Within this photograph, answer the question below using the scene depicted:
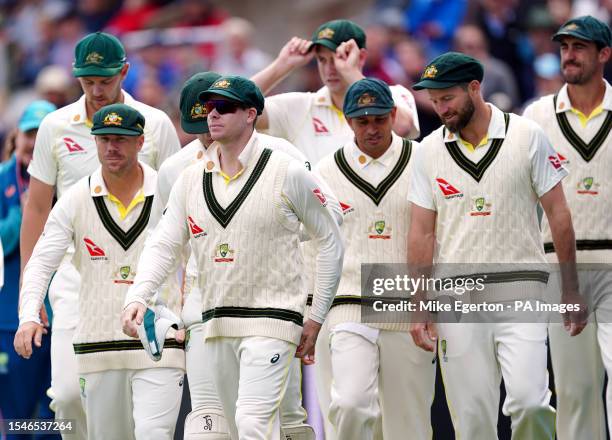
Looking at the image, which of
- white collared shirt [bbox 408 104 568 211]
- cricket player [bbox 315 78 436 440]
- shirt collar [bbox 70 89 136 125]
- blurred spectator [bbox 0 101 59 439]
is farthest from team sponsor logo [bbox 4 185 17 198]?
white collared shirt [bbox 408 104 568 211]

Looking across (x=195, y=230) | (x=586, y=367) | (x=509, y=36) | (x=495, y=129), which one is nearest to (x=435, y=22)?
(x=509, y=36)

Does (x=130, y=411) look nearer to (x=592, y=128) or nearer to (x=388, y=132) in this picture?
(x=388, y=132)

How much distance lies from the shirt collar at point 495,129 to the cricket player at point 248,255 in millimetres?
1079

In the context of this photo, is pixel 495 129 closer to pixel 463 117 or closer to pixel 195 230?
pixel 463 117

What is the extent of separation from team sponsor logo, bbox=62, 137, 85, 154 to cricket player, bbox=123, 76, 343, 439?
1.74m

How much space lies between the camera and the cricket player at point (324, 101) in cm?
1071

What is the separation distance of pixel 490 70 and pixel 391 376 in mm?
6064

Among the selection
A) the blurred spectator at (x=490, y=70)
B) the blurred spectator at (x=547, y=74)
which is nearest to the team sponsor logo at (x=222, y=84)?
the blurred spectator at (x=490, y=70)

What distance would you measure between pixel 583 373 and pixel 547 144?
65.0 inches

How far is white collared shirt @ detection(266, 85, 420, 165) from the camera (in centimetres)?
1080

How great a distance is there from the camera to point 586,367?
9852 millimetres

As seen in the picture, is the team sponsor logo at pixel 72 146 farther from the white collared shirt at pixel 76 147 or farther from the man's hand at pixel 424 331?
the man's hand at pixel 424 331

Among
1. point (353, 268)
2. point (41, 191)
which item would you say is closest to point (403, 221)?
point (353, 268)

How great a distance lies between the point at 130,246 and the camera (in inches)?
371
